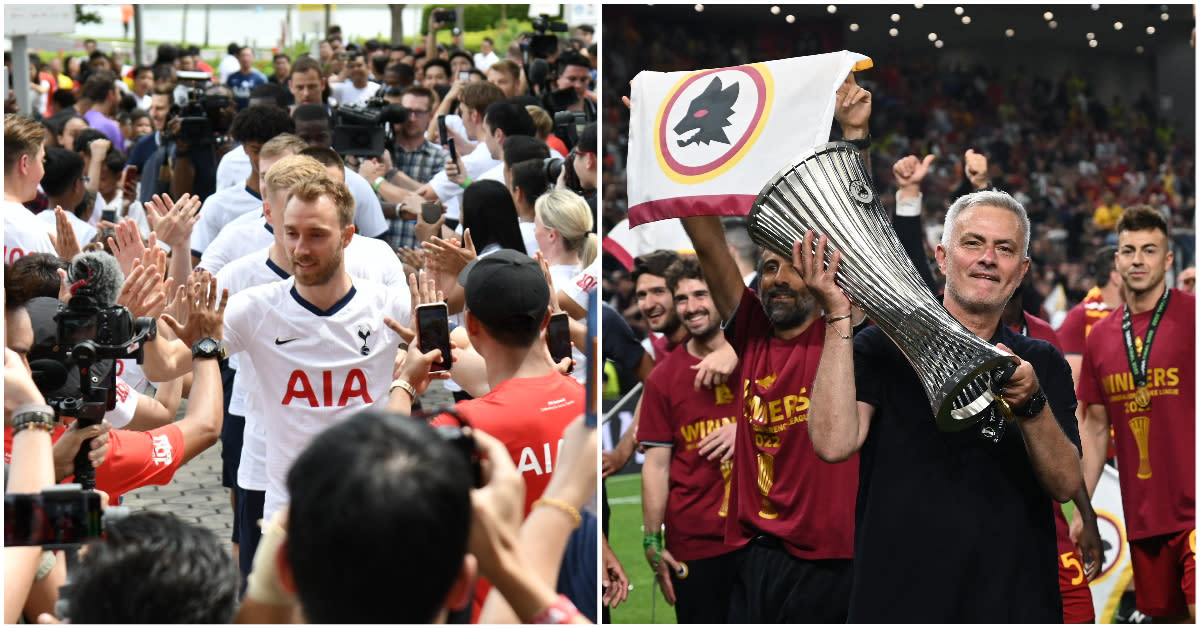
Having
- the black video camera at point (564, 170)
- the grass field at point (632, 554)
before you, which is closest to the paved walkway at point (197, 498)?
the grass field at point (632, 554)

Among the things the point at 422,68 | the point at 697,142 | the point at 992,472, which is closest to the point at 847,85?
the point at 697,142

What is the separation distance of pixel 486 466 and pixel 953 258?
1.51m

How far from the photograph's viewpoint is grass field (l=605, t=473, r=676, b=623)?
267 inches

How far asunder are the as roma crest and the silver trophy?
0.52 meters

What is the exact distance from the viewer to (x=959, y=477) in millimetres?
3172

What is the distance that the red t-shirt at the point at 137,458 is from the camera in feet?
12.7

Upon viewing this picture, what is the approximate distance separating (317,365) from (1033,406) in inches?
91.5

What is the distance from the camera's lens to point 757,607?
445 cm

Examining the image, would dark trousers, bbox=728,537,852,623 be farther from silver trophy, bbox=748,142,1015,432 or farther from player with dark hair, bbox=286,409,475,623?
player with dark hair, bbox=286,409,475,623

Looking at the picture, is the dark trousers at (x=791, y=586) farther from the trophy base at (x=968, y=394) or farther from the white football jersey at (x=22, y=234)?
the white football jersey at (x=22, y=234)

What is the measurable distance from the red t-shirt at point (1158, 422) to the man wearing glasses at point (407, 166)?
13.2ft

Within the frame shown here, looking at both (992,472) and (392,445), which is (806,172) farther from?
(392,445)

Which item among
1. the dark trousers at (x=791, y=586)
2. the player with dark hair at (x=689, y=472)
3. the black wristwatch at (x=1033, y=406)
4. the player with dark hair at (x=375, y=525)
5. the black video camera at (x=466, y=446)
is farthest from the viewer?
the player with dark hair at (x=689, y=472)

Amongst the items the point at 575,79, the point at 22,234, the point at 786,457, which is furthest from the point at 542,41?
the point at 786,457
